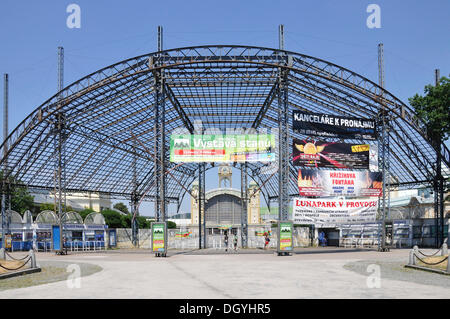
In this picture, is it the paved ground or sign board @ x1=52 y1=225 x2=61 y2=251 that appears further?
sign board @ x1=52 y1=225 x2=61 y2=251

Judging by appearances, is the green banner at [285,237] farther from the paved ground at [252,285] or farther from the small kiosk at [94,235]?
the small kiosk at [94,235]

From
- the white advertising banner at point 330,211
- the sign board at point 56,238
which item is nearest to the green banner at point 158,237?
the white advertising banner at point 330,211

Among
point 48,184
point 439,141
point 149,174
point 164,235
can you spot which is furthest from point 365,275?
point 149,174

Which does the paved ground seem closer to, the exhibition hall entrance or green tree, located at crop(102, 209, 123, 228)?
the exhibition hall entrance

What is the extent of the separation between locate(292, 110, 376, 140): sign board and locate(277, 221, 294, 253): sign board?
731 cm

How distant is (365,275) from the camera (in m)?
19.0

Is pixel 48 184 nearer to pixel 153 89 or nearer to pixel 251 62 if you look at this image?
pixel 153 89

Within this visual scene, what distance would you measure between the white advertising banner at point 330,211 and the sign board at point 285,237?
1.47 meters

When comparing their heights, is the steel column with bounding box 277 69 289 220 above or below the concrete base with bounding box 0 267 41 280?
above

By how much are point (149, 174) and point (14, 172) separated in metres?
21.1

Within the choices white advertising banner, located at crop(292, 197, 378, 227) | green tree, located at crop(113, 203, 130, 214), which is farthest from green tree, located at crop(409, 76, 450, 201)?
green tree, located at crop(113, 203, 130, 214)

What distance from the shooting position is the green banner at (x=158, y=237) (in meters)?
33.4

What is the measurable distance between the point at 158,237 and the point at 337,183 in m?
14.7

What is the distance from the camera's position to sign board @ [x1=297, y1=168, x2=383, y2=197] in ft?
115
